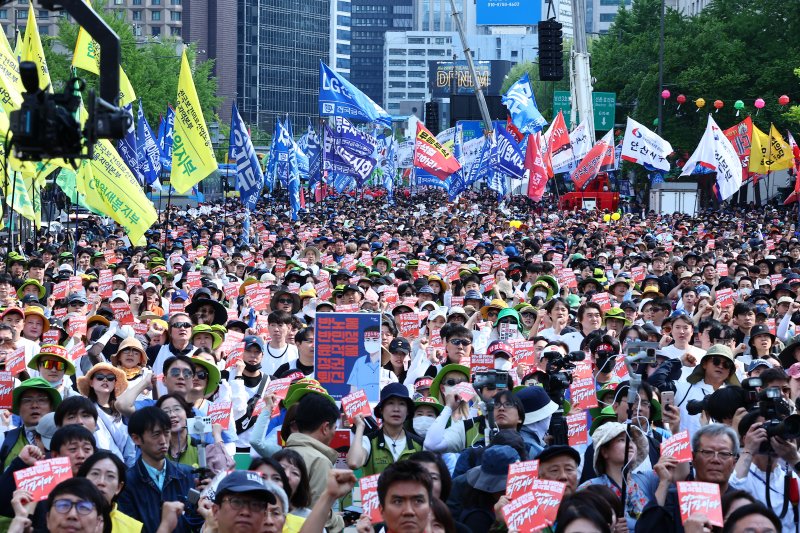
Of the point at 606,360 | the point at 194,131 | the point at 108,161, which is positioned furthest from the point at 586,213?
the point at 606,360

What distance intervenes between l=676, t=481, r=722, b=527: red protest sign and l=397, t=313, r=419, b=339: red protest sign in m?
7.82

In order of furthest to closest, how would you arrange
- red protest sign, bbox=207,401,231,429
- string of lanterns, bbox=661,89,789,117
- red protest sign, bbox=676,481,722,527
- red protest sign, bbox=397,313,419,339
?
string of lanterns, bbox=661,89,789,117 < red protest sign, bbox=397,313,419,339 < red protest sign, bbox=207,401,231,429 < red protest sign, bbox=676,481,722,527

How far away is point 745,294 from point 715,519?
11384mm

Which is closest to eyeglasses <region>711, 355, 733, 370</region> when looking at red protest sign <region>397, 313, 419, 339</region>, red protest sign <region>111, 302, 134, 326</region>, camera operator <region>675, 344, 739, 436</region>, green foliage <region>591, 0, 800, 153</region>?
camera operator <region>675, 344, 739, 436</region>

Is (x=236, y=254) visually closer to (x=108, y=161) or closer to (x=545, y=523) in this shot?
(x=108, y=161)

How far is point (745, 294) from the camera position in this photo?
17.3m

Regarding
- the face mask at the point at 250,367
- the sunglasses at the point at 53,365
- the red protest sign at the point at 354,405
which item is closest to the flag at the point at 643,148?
the face mask at the point at 250,367

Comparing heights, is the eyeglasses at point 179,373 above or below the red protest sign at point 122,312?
above

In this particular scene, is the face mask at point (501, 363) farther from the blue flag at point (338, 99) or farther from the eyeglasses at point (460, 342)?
the blue flag at point (338, 99)

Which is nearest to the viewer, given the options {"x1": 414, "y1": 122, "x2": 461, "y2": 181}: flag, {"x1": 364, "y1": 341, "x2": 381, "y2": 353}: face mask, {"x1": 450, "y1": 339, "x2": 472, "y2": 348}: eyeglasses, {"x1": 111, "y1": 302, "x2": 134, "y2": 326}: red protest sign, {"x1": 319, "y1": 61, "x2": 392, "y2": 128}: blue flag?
{"x1": 364, "y1": 341, "x2": 381, "y2": 353}: face mask

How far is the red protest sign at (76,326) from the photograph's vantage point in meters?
12.8

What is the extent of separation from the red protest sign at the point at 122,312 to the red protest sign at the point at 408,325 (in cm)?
253

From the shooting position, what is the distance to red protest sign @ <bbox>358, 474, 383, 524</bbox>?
6500 millimetres

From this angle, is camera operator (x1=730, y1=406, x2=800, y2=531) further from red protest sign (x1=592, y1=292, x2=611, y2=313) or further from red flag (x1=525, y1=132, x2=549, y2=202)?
red flag (x1=525, y1=132, x2=549, y2=202)
